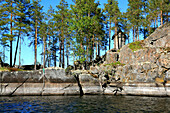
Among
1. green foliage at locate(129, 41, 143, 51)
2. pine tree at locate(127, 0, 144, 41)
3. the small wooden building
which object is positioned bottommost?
green foliage at locate(129, 41, 143, 51)

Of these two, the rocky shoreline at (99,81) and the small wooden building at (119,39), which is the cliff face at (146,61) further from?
the small wooden building at (119,39)

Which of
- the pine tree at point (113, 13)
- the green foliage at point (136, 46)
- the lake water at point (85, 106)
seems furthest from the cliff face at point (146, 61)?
the pine tree at point (113, 13)

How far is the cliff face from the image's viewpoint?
19.0 metres

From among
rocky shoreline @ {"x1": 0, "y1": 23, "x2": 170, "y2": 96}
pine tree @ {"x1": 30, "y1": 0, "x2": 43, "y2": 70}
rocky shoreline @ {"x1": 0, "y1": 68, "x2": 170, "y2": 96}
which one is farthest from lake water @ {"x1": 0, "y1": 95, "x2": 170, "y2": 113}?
pine tree @ {"x1": 30, "y1": 0, "x2": 43, "y2": 70}

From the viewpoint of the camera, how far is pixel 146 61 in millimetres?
22328

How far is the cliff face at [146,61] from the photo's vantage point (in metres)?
19.0

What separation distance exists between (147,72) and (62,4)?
27369 mm

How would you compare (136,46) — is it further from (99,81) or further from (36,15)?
(36,15)

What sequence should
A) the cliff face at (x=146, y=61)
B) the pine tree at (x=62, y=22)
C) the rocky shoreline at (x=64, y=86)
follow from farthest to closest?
1. the pine tree at (x=62, y=22)
2. the cliff face at (x=146, y=61)
3. the rocky shoreline at (x=64, y=86)

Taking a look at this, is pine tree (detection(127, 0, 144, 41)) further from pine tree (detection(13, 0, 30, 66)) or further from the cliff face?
pine tree (detection(13, 0, 30, 66))

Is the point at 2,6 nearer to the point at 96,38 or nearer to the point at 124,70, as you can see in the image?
the point at 96,38

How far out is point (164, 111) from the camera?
8.95 metres

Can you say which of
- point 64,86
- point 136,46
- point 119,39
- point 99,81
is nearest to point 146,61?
point 136,46

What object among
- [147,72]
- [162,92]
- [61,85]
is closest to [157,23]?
[147,72]
